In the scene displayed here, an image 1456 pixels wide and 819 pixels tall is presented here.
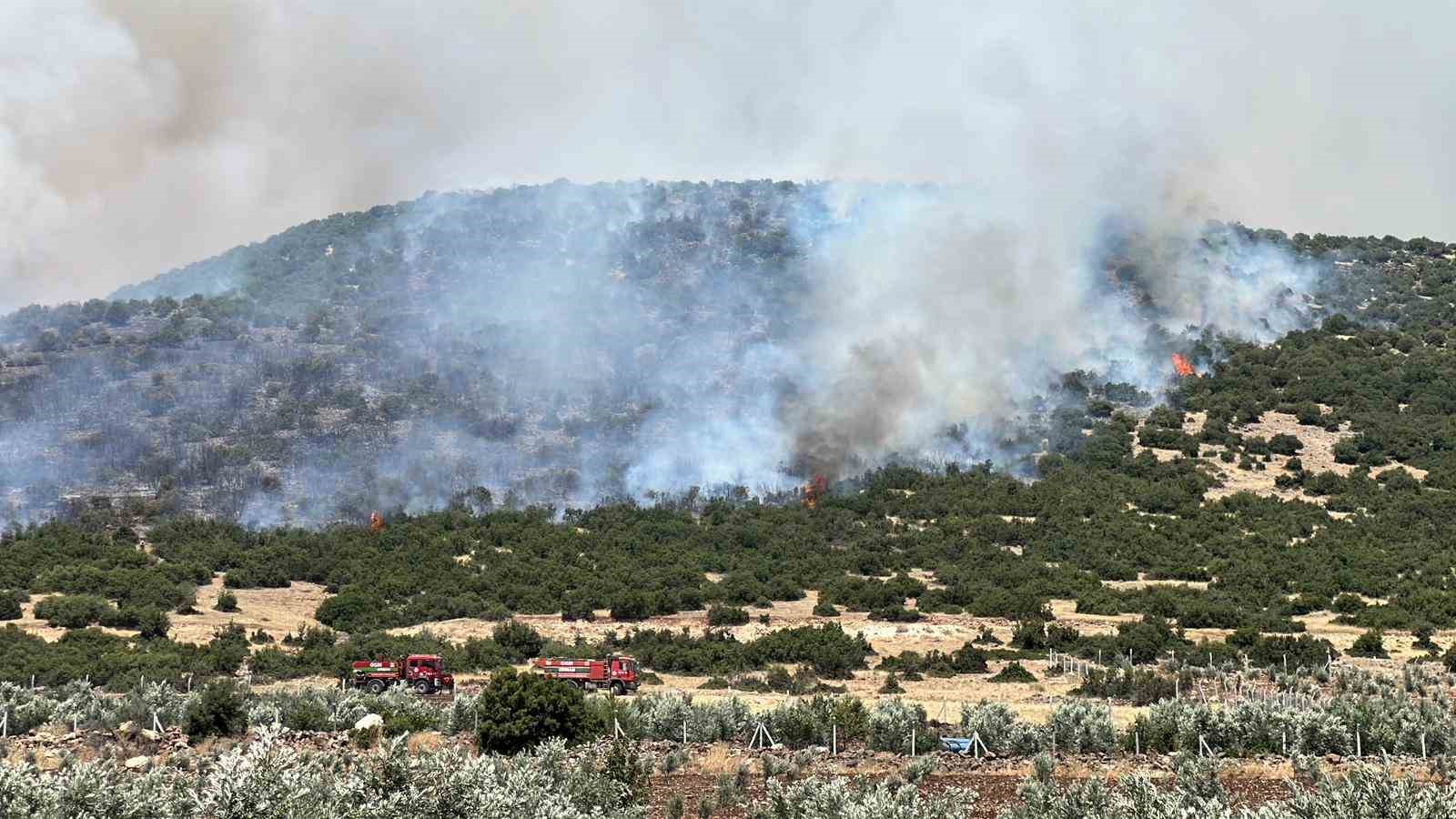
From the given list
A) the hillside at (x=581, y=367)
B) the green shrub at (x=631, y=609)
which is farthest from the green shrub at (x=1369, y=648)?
the hillside at (x=581, y=367)

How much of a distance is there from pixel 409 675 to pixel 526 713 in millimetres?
13831

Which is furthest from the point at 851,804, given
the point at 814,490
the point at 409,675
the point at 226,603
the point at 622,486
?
the point at 622,486

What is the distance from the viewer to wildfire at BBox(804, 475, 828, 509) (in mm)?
95625

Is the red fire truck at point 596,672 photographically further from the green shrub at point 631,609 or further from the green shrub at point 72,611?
the green shrub at point 72,611

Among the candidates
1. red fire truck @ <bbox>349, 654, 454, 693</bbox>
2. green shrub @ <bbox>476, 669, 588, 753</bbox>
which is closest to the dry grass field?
red fire truck @ <bbox>349, 654, 454, 693</bbox>

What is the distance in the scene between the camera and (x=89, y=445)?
104812mm

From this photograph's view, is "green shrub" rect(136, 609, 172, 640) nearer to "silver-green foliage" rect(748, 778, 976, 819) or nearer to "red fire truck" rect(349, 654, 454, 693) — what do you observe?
"red fire truck" rect(349, 654, 454, 693)

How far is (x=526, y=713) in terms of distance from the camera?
135 feet

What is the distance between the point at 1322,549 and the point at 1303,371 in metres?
33.8

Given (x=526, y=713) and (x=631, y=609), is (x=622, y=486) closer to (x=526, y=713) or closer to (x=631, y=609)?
(x=631, y=609)

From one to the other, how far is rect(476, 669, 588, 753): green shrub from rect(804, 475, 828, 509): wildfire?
5255cm

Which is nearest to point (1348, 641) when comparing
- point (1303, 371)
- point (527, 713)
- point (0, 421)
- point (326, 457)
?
point (527, 713)

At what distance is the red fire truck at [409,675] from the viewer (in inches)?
2111

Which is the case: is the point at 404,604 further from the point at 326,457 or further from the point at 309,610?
the point at 326,457
